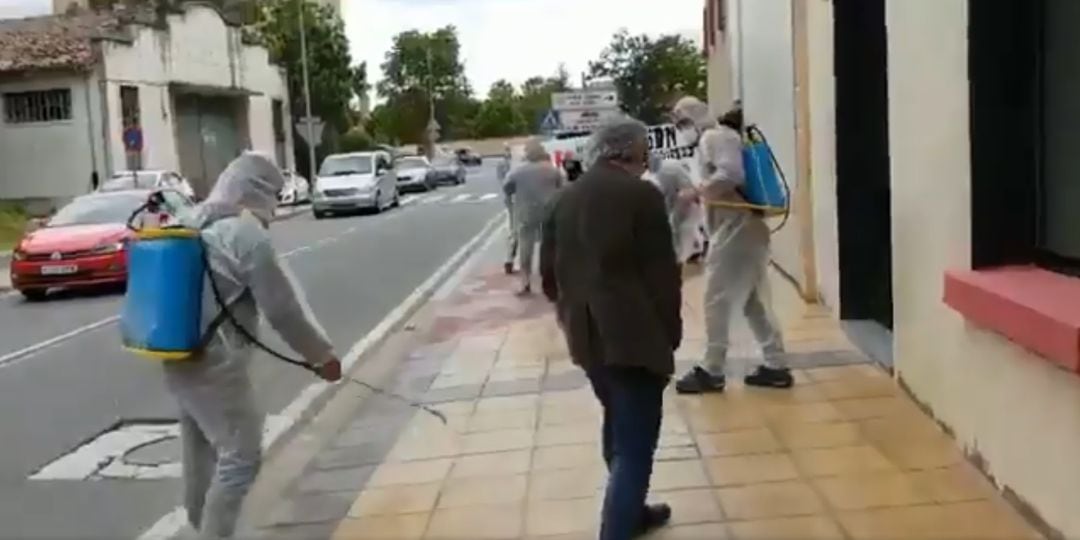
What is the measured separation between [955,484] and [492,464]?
250 centimetres

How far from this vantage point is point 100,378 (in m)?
11.5

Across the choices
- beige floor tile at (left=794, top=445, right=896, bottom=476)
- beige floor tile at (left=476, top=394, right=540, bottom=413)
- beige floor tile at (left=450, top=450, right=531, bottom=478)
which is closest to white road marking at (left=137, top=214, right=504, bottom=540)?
beige floor tile at (left=476, top=394, right=540, bottom=413)

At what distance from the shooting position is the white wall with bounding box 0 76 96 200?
40.6 m

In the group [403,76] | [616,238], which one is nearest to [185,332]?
[616,238]

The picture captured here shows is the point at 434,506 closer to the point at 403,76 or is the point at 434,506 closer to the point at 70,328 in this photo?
the point at 70,328

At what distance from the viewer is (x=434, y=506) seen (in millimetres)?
6770

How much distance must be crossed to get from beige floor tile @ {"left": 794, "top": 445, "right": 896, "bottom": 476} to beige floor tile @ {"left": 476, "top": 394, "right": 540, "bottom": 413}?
2.46 m

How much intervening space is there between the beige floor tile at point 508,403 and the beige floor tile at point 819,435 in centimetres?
203

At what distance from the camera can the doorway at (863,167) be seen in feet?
34.3

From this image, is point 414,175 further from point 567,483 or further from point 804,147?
point 567,483

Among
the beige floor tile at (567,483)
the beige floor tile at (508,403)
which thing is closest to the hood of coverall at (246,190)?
the beige floor tile at (567,483)

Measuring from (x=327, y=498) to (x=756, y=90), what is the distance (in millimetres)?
11333

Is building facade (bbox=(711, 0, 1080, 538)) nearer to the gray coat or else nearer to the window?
the gray coat

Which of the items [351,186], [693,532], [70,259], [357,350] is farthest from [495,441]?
[351,186]
